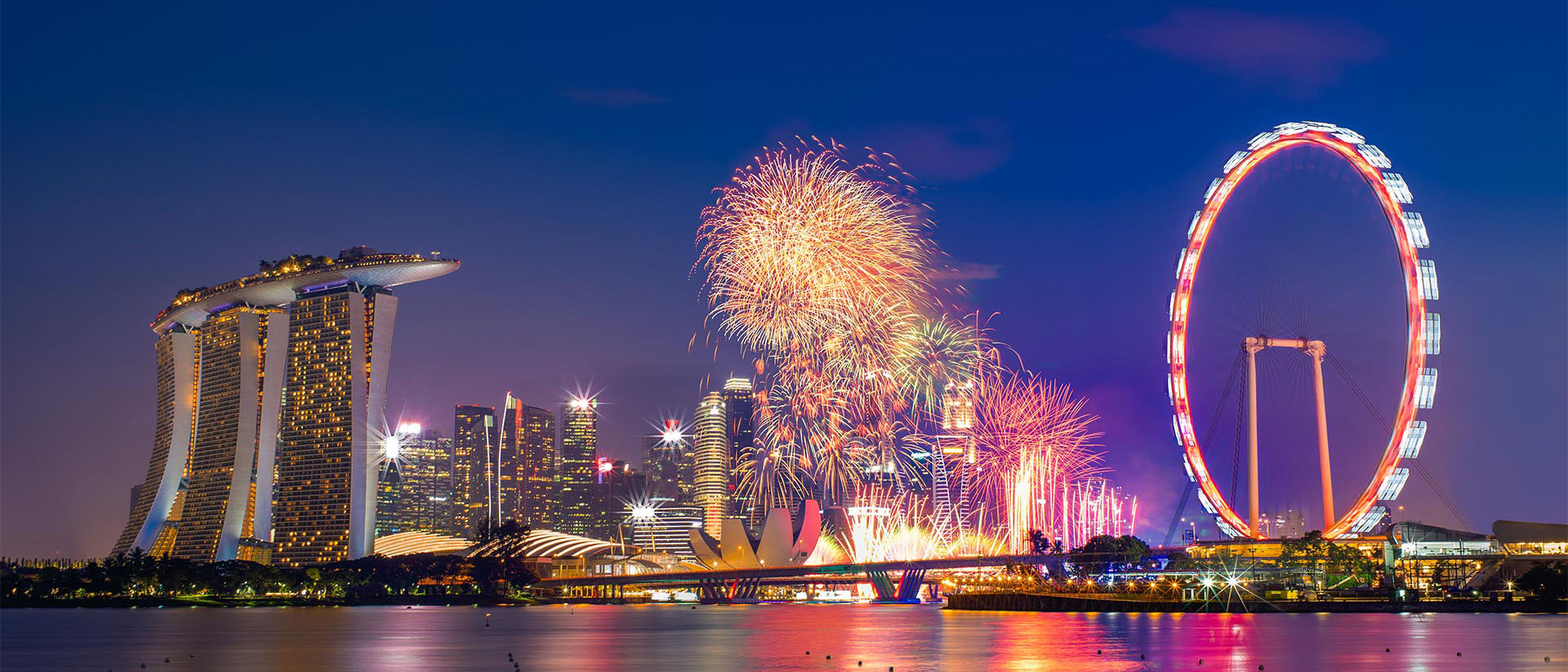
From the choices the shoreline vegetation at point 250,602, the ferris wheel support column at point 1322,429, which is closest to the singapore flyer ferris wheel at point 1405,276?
the ferris wheel support column at point 1322,429

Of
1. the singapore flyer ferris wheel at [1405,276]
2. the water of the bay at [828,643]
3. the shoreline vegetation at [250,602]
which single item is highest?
the singapore flyer ferris wheel at [1405,276]

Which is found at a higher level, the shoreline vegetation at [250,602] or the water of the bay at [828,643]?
the water of the bay at [828,643]

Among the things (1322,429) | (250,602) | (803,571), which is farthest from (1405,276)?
(250,602)

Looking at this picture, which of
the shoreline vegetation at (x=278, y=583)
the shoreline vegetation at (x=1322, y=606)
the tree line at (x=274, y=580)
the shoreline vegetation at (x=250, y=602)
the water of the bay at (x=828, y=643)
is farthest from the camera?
the tree line at (x=274, y=580)

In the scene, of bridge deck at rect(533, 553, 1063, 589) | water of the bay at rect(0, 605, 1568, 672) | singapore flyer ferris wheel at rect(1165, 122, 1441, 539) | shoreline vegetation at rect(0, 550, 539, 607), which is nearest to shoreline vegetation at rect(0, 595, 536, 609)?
shoreline vegetation at rect(0, 550, 539, 607)

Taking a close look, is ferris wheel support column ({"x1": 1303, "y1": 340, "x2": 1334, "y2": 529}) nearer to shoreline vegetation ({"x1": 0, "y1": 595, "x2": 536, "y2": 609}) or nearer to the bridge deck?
the bridge deck

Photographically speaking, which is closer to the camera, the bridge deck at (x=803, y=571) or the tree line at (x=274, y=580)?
the bridge deck at (x=803, y=571)

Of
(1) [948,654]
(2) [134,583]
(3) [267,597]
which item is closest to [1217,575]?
(1) [948,654]

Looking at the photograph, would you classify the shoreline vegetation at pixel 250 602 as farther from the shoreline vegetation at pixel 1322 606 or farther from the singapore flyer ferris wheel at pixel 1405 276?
the singapore flyer ferris wheel at pixel 1405 276

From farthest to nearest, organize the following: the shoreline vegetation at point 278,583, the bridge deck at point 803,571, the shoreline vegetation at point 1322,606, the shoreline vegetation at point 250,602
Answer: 1. the shoreline vegetation at point 278,583
2. the shoreline vegetation at point 250,602
3. the bridge deck at point 803,571
4. the shoreline vegetation at point 1322,606

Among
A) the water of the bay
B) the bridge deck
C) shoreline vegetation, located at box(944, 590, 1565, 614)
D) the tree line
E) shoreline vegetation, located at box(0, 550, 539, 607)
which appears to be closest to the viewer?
the water of the bay
